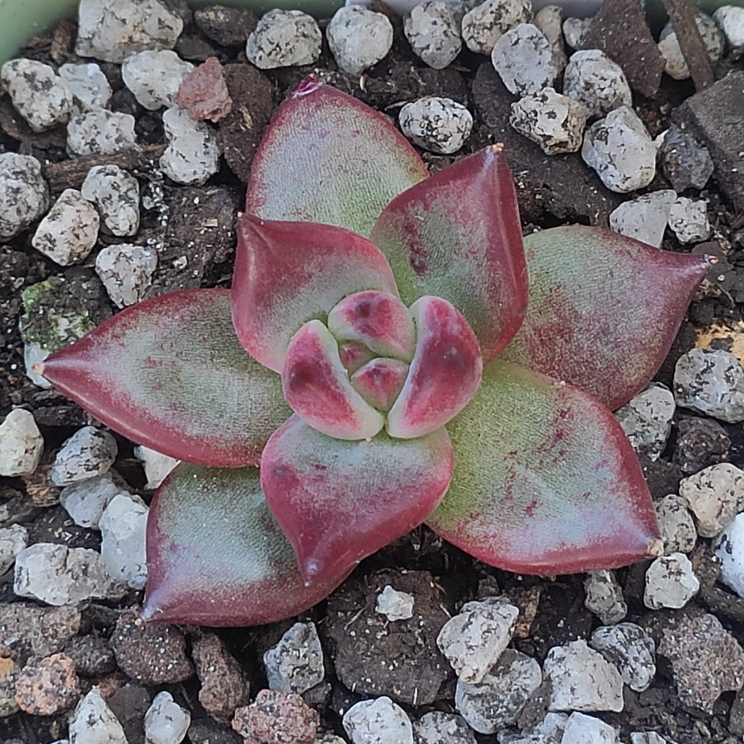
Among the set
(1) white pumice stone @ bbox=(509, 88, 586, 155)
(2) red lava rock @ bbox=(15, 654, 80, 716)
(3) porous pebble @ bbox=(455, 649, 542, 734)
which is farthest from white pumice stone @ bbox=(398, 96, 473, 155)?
(2) red lava rock @ bbox=(15, 654, 80, 716)

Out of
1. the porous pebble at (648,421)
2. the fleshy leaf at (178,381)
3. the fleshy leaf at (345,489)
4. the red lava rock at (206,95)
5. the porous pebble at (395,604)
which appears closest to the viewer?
the fleshy leaf at (345,489)

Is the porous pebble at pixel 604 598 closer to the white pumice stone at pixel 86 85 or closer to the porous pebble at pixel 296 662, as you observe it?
the porous pebble at pixel 296 662

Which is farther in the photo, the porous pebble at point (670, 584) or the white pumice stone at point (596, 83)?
the white pumice stone at point (596, 83)

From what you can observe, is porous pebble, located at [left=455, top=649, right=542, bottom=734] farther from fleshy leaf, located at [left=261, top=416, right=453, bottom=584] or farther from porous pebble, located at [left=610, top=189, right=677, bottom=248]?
porous pebble, located at [left=610, top=189, right=677, bottom=248]

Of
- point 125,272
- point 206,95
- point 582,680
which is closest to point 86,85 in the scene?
point 206,95

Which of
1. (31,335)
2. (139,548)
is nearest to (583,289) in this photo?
(139,548)

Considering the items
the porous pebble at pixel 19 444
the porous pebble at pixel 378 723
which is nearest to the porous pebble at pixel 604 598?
the porous pebble at pixel 378 723

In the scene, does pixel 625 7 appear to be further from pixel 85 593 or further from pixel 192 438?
pixel 85 593
